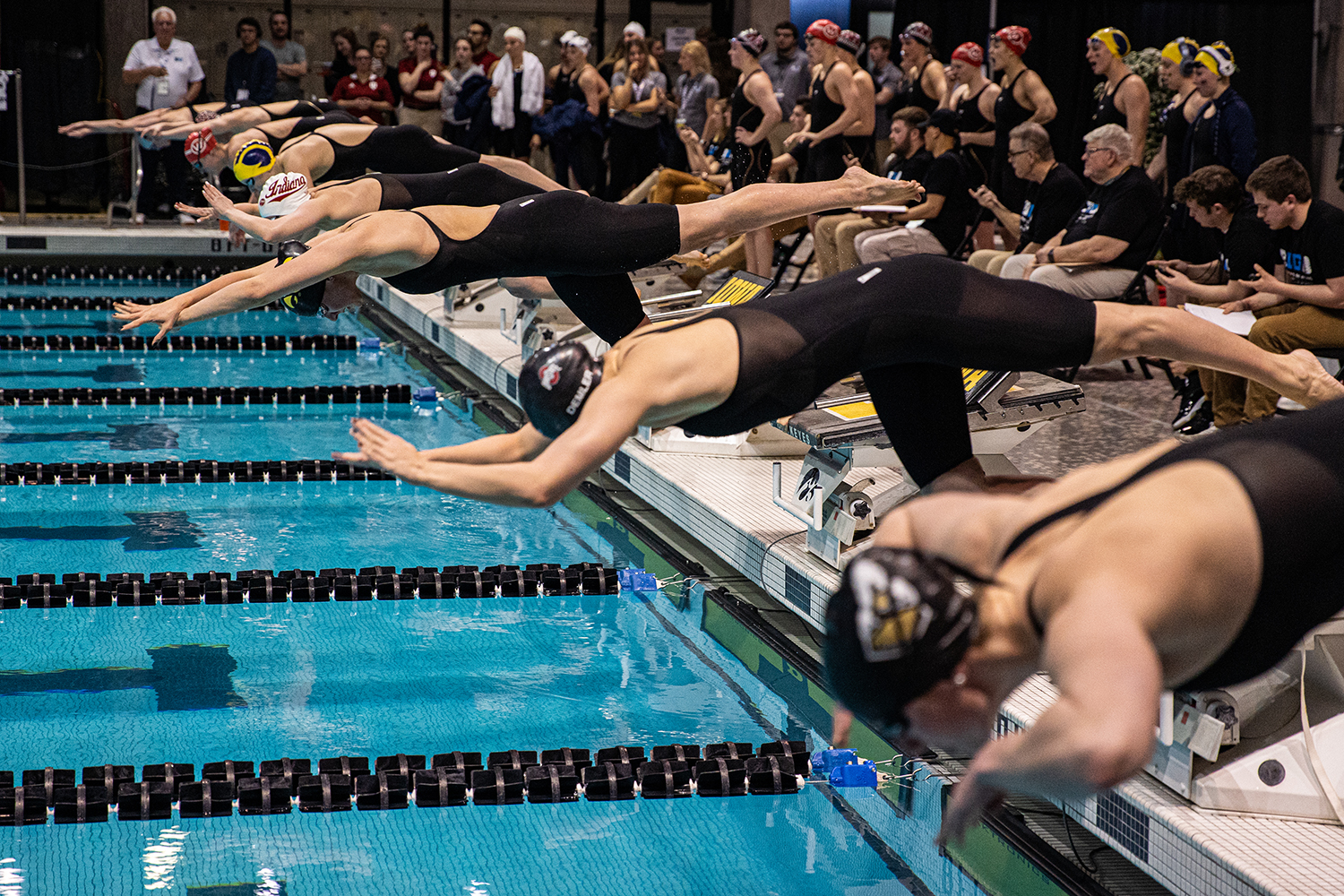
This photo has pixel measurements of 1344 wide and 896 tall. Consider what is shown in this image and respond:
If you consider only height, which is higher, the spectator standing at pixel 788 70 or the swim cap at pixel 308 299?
the spectator standing at pixel 788 70

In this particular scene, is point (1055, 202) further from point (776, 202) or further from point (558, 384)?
point (558, 384)

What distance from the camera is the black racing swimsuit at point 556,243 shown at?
4711 mm

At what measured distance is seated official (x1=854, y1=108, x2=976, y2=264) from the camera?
7492 millimetres

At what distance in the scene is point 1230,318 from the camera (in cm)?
543

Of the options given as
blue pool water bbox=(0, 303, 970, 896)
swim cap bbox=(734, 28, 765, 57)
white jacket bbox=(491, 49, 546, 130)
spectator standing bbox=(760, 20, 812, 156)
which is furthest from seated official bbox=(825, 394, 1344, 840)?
white jacket bbox=(491, 49, 546, 130)

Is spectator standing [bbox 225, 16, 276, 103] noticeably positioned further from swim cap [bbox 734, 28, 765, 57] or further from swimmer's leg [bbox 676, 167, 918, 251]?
swimmer's leg [bbox 676, 167, 918, 251]

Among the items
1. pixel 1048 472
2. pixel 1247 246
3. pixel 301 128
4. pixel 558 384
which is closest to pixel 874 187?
pixel 1048 472

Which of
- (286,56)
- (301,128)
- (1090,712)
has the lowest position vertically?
(1090,712)

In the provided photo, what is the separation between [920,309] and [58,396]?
626 cm

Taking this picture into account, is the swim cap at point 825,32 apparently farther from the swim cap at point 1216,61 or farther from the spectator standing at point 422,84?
the spectator standing at point 422,84

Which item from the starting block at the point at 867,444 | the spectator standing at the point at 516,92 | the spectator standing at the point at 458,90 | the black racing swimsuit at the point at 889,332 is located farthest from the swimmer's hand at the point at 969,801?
the spectator standing at the point at 458,90

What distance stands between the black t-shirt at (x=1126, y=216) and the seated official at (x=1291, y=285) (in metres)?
1.12

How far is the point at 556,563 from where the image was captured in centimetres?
559

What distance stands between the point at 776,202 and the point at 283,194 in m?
1.93
